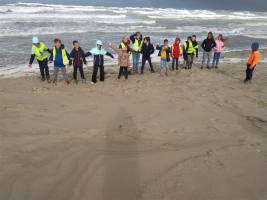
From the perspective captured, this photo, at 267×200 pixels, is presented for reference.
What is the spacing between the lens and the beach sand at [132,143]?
2582mm

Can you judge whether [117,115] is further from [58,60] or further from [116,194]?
[58,60]

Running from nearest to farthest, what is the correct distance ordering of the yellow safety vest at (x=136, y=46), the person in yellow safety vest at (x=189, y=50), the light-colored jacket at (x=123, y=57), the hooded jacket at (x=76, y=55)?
the hooded jacket at (x=76, y=55)
the light-colored jacket at (x=123, y=57)
the yellow safety vest at (x=136, y=46)
the person in yellow safety vest at (x=189, y=50)

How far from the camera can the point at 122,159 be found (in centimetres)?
312

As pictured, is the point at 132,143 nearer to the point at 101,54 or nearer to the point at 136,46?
the point at 101,54

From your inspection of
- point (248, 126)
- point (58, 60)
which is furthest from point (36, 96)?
point (248, 126)

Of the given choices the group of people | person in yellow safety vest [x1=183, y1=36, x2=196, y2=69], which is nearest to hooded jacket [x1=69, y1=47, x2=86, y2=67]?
the group of people

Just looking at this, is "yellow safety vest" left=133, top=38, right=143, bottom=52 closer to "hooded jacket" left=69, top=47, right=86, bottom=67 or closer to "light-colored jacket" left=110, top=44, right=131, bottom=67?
"light-colored jacket" left=110, top=44, right=131, bottom=67

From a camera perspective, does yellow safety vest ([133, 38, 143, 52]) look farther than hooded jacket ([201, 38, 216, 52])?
No

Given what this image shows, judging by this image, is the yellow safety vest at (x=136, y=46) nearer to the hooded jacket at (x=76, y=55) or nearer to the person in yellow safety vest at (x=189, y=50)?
the person in yellow safety vest at (x=189, y=50)

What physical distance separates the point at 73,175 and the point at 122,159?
749 millimetres

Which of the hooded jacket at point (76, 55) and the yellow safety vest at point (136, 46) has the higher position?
the yellow safety vest at point (136, 46)

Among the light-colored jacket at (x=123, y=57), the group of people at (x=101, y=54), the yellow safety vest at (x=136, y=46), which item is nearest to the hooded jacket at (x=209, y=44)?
the group of people at (x=101, y=54)

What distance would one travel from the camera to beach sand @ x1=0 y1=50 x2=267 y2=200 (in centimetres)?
258

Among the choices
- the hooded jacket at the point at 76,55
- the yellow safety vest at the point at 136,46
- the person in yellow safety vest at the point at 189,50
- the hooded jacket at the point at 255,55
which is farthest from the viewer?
the person in yellow safety vest at the point at 189,50
